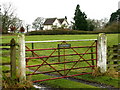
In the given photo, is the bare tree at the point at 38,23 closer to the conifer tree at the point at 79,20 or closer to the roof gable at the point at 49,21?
the roof gable at the point at 49,21

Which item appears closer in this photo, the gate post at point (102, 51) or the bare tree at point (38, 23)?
the gate post at point (102, 51)

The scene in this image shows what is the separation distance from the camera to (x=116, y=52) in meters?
9.16

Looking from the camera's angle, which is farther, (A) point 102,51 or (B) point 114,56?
(B) point 114,56

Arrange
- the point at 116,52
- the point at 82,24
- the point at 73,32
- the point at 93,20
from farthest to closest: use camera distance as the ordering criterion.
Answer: the point at 93,20, the point at 82,24, the point at 73,32, the point at 116,52

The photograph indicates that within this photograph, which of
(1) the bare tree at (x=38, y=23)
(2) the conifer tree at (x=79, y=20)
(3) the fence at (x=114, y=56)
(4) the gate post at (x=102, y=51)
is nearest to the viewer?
(4) the gate post at (x=102, y=51)

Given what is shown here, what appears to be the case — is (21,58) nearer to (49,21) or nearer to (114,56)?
(114,56)

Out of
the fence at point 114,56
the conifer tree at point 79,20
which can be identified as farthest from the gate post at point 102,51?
the conifer tree at point 79,20

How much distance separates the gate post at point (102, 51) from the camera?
8336mm

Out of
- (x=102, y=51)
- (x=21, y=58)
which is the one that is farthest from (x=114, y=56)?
(x=21, y=58)

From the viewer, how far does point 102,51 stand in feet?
27.5

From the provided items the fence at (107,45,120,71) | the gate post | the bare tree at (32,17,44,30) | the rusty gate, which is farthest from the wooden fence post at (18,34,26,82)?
the bare tree at (32,17,44,30)

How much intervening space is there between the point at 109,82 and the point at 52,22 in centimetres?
9679

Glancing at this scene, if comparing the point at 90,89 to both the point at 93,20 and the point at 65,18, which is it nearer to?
the point at 93,20

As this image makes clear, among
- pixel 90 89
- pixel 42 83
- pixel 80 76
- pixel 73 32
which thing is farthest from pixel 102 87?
pixel 73 32
